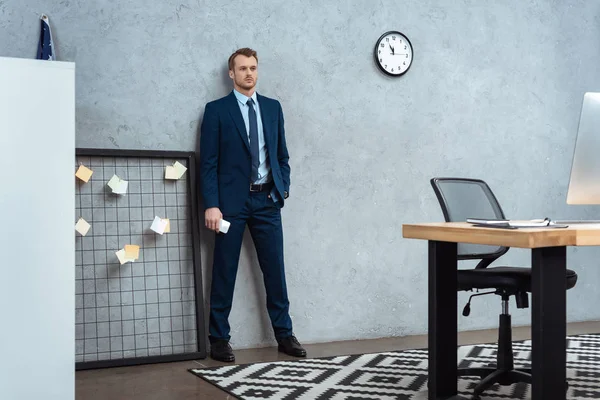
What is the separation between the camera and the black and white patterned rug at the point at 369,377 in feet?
10.6

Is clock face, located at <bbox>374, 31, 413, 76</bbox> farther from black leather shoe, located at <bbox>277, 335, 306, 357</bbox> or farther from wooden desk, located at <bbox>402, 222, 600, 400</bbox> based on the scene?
wooden desk, located at <bbox>402, 222, 600, 400</bbox>

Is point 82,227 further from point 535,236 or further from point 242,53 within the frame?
point 535,236

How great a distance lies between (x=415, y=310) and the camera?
4.84 m

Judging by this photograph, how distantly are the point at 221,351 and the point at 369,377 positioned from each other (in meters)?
0.87

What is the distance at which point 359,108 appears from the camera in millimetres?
4703

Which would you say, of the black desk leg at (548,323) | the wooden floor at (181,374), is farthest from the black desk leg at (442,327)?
the wooden floor at (181,374)

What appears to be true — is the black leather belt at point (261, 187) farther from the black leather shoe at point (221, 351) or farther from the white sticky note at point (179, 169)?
the black leather shoe at point (221, 351)

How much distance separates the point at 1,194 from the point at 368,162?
2508mm

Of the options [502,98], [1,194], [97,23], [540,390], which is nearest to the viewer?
[540,390]

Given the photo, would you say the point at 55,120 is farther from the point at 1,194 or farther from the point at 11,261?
the point at 11,261

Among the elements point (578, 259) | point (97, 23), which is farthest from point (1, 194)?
point (578, 259)

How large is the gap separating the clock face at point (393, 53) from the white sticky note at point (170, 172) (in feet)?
4.71

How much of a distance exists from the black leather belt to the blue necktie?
30 millimetres

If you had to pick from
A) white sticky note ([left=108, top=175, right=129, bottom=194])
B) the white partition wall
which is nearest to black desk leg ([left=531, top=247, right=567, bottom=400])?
the white partition wall
